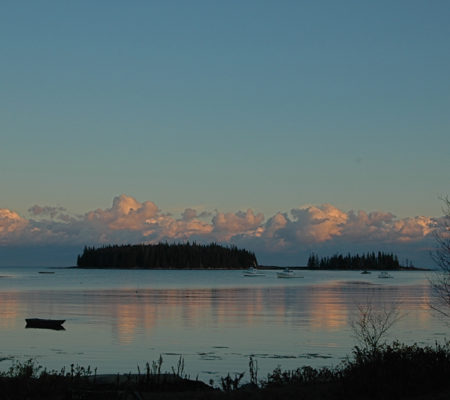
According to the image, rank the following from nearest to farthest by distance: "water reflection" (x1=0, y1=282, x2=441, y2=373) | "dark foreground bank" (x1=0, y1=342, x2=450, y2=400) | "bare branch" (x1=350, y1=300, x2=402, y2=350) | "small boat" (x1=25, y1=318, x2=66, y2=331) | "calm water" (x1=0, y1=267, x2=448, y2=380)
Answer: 1. "dark foreground bank" (x1=0, y1=342, x2=450, y2=400)
2. "bare branch" (x1=350, y1=300, x2=402, y2=350)
3. "calm water" (x1=0, y1=267, x2=448, y2=380)
4. "water reflection" (x1=0, y1=282, x2=441, y2=373)
5. "small boat" (x1=25, y1=318, x2=66, y2=331)

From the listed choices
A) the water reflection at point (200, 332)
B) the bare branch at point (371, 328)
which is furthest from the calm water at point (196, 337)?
the bare branch at point (371, 328)

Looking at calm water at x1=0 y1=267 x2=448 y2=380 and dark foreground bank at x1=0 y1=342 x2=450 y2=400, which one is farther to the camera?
calm water at x1=0 y1=267 x2=448 y2=380

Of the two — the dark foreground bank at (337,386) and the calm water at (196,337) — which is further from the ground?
the dark foreground bank at (337,386)

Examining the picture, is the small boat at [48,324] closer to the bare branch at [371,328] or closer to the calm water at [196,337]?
the calm water at [196,337]

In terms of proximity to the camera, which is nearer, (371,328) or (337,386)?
(337,386)

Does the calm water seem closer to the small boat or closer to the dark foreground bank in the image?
the small boat

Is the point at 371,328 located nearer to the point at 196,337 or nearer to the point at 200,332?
the point at 200,332

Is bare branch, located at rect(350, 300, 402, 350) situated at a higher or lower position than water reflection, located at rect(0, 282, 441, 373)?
higher

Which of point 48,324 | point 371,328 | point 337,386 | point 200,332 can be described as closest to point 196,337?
point 200,332

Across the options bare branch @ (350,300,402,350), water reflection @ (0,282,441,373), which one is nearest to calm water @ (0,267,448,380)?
water reflection @ (0,282,441,373)

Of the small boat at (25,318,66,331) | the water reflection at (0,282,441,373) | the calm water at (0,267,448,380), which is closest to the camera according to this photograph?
the calm water at (0,267,448,380)

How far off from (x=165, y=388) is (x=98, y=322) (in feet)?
133

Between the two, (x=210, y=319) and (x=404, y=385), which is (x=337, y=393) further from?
(x=210, y=319)

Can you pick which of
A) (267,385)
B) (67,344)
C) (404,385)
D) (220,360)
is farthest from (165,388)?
(67,344)
